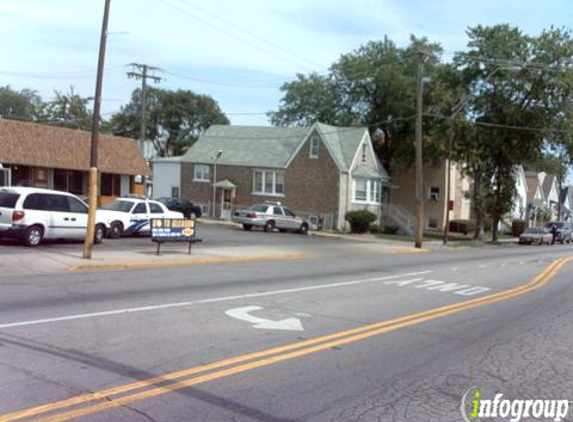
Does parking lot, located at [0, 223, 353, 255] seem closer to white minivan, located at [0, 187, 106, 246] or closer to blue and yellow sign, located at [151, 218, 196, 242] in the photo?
white minivan, located at [0, 187, 106, 246]

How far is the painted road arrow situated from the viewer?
8.56 meters

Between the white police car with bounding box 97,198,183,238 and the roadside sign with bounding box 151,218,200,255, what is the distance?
481cm

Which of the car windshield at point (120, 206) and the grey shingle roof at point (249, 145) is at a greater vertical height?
the grey shingle roof at point (249, 145)

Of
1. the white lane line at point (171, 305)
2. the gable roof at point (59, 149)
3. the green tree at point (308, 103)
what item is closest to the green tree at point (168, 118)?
the green tree at point (308, 103)

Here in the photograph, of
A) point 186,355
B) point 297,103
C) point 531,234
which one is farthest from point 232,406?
point 297,103

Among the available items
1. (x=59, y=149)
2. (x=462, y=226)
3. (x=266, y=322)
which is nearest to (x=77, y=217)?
(x=266, y=322)

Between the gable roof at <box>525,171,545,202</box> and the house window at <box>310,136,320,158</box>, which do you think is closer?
the house window at <box>310,136,320,158</box>

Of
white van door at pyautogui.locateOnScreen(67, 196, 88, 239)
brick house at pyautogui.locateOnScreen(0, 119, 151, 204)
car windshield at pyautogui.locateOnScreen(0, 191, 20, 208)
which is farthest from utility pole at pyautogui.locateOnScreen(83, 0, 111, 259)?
brick house at pyautogui.locateOnScreen(0, 119, 151, 204)

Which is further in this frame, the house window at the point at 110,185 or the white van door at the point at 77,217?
the house window at the point at 110,185

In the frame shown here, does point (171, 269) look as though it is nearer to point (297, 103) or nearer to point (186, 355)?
point (186, 355)

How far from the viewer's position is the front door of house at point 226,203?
44.7 metres

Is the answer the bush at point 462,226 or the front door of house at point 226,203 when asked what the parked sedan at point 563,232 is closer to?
the bush at point 462,226

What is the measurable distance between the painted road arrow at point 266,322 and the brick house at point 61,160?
890 inches

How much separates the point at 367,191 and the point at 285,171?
6020mm
